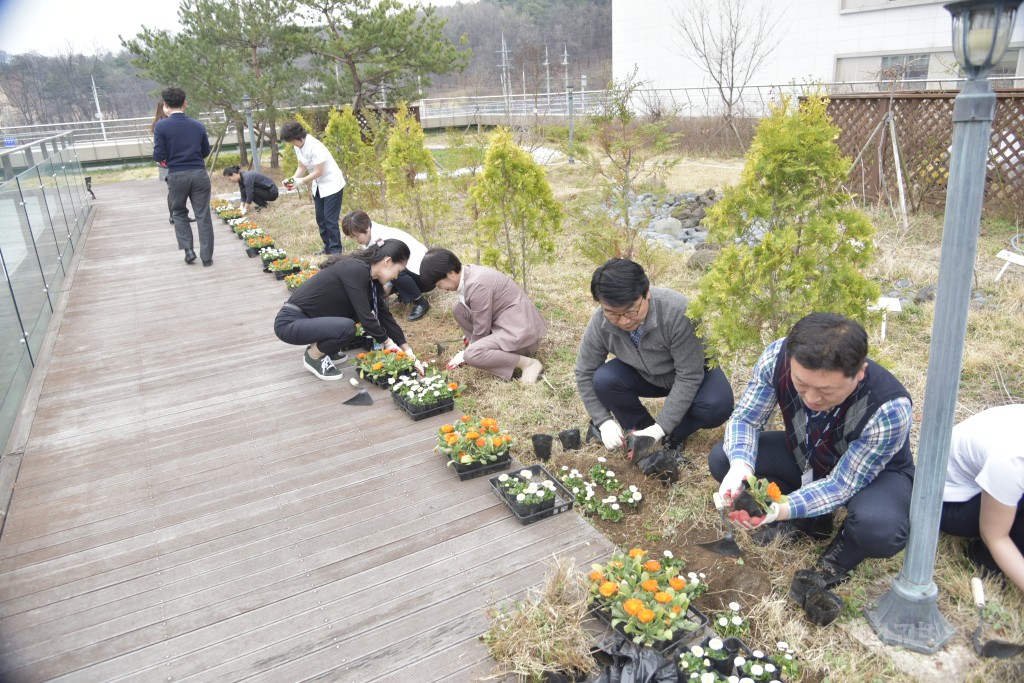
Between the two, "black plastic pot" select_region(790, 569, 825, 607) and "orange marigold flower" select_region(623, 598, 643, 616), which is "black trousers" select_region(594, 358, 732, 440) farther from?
"orange marigold flower" select_region(623, 598, 643, 616)

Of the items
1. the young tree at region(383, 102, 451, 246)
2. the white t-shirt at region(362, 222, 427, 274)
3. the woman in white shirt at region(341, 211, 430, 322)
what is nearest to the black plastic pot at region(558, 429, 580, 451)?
the woman in white shirt at region(341, 211, 430, 322)

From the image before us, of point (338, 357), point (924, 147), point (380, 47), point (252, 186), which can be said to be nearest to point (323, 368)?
point (338, 357)

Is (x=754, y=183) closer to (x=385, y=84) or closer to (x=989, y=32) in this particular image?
(x=989, y=32)

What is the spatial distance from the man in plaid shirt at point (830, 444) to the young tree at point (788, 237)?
0.39 metres

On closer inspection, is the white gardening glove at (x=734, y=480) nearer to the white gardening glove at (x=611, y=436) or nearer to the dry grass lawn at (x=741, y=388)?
the dry grass lawn at (x=741, y=388)

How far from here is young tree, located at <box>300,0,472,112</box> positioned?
13375 mm

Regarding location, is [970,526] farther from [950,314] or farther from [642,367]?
[642,367]

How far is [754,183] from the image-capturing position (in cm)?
260

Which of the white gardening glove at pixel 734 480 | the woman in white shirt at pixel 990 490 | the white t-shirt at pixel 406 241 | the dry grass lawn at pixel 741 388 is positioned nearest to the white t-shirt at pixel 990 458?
the woman in white shirt at pixel 990 490

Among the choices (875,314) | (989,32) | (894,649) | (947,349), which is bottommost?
(894,649)

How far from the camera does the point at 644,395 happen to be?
10.4 ft

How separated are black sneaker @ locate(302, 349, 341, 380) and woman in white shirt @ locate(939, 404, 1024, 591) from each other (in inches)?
124

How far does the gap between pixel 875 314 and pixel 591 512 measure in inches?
52.2

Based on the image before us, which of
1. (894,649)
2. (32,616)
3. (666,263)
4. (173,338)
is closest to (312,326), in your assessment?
(173,338)
